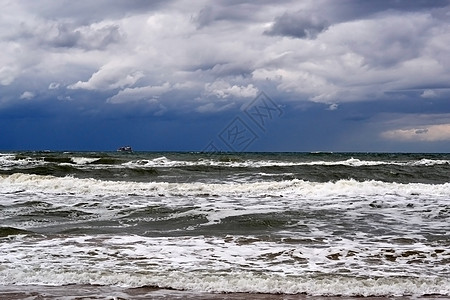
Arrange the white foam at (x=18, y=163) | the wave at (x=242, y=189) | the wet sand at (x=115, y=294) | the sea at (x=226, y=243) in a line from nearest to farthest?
the wet sand at (x=115, y=294) → the sea at (x=226, y=243) → the wave at (x=242, y=189) → the white foam at (x=18, y=163)

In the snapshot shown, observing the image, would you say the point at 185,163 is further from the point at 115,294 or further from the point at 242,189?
the point at 115,294

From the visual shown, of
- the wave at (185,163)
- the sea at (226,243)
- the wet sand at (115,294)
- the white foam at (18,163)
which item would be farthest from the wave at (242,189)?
the white foam at (18,163)

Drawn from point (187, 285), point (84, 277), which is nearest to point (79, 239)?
point (84, 277)

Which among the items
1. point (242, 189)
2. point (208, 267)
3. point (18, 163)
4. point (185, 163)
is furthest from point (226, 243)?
Answer: point (18, 163)

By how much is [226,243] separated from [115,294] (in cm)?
334

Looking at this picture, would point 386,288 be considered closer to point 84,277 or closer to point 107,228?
point 84,277

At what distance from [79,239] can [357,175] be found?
68.5 feet

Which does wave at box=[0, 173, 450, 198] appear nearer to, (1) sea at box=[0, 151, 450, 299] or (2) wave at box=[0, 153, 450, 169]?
(1) sea at box=[0, 151, 450, 299]

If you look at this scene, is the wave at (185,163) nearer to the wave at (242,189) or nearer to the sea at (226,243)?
the wave at (242,189)

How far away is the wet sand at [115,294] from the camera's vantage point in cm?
577

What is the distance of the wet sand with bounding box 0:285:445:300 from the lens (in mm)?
5770

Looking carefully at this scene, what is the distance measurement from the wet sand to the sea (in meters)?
0.01

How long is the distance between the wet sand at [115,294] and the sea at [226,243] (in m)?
0.01

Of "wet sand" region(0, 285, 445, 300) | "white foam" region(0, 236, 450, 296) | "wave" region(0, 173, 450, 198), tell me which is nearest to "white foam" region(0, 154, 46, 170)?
"wave" region(0, 173, 450, 198)
